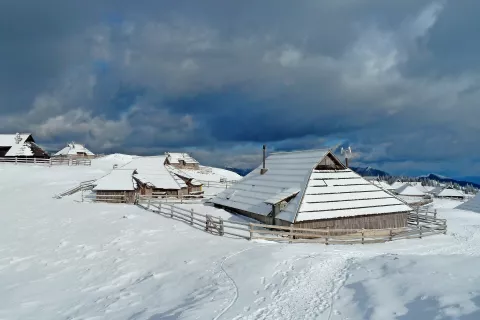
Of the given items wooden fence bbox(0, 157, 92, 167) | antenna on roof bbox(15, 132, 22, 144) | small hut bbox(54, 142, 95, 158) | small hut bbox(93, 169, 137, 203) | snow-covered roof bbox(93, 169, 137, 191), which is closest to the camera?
small hut bbox(93, 169, 137, 203)

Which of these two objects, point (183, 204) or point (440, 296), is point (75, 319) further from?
point (183, 204)

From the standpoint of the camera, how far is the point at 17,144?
209 ft

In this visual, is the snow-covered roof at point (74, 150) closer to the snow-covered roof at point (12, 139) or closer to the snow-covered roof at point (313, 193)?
the snow-covered roof at point (12, 139)

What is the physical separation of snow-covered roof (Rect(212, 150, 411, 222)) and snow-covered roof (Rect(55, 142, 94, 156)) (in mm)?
66886

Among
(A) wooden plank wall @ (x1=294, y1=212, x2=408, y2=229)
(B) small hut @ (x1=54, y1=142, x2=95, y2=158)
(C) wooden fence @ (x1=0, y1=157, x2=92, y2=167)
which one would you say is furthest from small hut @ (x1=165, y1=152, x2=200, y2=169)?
(A) wooden plank wall @ (x1=294, y1=212, x2=408, y2=229)

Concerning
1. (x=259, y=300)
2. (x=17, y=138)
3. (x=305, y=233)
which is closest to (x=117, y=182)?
(x=305, y=233)

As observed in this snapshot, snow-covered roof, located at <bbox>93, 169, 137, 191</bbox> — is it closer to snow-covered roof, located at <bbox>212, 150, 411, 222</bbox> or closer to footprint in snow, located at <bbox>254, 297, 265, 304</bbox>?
snow-covered roof, located at <bbox>212, 150, 411, 222</bbox>

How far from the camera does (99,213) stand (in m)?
29.1

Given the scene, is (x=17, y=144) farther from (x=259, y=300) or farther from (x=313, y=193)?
(x=259, y=300)

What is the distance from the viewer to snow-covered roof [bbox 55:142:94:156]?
3297 inches

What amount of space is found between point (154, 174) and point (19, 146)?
3800cm

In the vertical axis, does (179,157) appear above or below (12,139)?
below

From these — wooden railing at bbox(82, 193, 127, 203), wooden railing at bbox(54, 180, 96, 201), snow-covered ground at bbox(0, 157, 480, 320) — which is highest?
wooden railing at bbox(54, 180, 96, 201)

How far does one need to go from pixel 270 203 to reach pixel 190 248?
794cm
